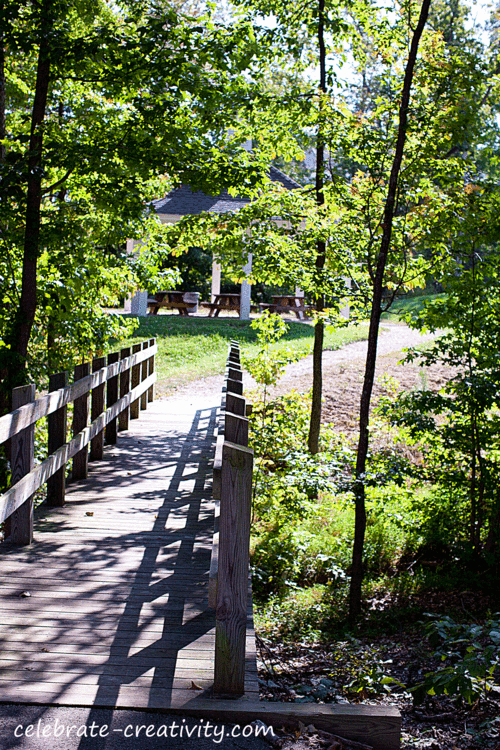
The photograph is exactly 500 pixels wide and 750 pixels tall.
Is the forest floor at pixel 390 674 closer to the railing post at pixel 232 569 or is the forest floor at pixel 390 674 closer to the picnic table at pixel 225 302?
the railing post at pixel 232 569

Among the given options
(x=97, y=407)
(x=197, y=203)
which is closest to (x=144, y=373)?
(x=97, y=407)

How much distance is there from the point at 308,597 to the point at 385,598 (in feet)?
2.60

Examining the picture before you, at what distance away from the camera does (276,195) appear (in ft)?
28.7

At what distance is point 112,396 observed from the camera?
26.4 feet

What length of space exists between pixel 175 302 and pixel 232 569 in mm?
23034

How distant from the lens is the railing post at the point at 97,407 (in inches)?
268

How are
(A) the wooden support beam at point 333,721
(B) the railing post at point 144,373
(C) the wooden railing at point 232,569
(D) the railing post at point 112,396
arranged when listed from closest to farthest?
(A) the wooden support beam at point 333,721, (C) the wooden railing at point 232,569, (D) the railing post at point 112,396, (B) the railing post at point 144,373

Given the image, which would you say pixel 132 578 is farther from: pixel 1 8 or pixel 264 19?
pixel 264 19

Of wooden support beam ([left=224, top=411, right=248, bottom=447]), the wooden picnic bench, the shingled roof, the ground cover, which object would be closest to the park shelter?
the shingled roof

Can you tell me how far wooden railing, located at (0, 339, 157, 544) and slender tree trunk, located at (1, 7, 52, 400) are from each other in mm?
658

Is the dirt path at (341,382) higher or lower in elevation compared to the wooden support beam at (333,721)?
higher

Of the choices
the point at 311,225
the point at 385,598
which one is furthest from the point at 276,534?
the point at 311,225

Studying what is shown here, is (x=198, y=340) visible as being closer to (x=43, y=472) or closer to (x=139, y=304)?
(x=139, y=304)

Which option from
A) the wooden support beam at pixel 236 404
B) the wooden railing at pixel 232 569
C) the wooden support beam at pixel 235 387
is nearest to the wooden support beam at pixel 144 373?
the wooden support beam at pixel 235 387
